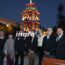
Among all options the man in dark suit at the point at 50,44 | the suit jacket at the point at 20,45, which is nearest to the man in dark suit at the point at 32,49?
the suit jacket at the point at 20,45

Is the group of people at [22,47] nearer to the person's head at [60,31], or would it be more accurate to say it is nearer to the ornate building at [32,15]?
the person's head at [60,31]

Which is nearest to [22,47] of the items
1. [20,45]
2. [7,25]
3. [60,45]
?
[20,45]

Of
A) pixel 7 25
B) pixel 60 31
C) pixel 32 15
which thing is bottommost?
pixel 60 31

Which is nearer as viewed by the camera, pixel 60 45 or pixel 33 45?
pixel 60 45

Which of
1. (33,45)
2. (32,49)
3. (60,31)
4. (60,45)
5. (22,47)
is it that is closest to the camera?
(60,45)

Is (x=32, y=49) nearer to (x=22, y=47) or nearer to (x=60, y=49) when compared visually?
(x=22, y=47)

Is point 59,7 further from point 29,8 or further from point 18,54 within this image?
point 18,54

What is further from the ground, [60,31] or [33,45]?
[60,31]

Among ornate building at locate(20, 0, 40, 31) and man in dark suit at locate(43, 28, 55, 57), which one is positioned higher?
ornate building at locate(20, 0, 40, 31)

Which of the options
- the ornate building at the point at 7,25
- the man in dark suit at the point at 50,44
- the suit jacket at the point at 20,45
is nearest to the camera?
the man in dark suit at the point at 50,44

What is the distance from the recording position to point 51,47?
11.4 m

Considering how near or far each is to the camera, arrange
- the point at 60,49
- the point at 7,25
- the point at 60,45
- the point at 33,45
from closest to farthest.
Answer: the point at 60,49 < the point at 60,45 < the point at 33,45 < the point at 7,25

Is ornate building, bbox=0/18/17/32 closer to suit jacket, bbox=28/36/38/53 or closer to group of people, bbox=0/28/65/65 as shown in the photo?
group of people, bbox=0/28/65/65

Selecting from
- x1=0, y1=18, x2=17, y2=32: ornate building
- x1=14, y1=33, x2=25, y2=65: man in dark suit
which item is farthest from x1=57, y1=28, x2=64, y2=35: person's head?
x1=0, y1=18, x2=17, y2=32: ornate building
